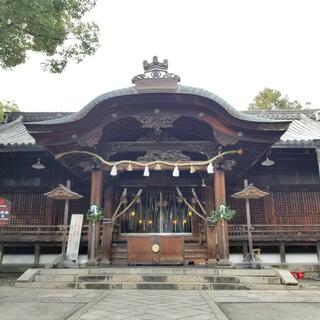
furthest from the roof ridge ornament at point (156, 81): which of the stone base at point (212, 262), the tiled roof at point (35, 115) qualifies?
the tiled roof at point (35, 115)

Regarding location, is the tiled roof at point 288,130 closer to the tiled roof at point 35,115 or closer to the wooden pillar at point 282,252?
the tiled roof at point 35,115

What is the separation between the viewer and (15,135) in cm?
1474

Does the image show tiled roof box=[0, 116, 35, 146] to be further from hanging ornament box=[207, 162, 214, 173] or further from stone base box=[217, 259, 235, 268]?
stone base box=[217, 259, 235, 268]

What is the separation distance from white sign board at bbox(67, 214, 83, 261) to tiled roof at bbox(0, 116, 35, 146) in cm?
360

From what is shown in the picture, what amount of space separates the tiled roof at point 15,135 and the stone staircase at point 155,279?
18.7ft

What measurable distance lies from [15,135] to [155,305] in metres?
11.7

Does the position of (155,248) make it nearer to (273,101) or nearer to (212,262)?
(212,262)

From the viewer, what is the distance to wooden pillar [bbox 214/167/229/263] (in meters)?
9.93

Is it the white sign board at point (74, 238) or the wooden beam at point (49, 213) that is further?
the wooden beam at point (49, 213)

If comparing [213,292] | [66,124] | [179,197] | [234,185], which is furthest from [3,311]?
[234,185]

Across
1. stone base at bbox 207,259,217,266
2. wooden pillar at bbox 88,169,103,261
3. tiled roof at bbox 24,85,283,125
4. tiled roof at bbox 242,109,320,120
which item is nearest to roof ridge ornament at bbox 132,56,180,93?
tiled roof at bbox 24,85,283,125

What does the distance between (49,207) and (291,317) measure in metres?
10.4

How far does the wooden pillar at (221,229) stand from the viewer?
9930 millimetres

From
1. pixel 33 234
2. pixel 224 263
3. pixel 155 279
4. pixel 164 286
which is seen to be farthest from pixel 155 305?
pixel 33 234
